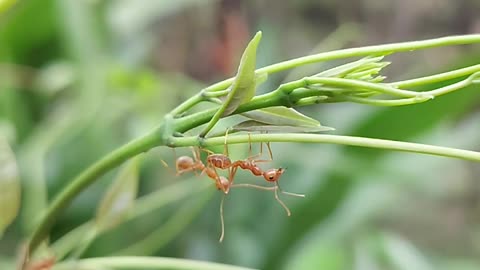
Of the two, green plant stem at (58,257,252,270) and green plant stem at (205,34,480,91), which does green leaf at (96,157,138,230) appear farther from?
green plant stem at (205,34,480,91)

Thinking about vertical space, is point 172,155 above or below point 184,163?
below

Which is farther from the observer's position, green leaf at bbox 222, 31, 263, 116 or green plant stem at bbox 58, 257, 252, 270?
green plant stem at bbox 58, 257, 252, 270

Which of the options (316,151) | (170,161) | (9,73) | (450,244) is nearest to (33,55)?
(9,73)

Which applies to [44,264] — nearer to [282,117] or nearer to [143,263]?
[143,263]

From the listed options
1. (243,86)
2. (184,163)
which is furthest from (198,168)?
(243,86)

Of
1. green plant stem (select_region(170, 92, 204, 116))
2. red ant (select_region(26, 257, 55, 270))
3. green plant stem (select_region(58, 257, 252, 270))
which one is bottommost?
green plant stem (select_region(58, 257, 252, 270))

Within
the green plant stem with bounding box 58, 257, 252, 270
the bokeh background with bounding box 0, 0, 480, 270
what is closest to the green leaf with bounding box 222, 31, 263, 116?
the green plant stem with bounding box 58, 257, 252, 270

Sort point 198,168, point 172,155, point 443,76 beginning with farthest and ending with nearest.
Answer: point 172,155 → point 198,168 → point 443,76
